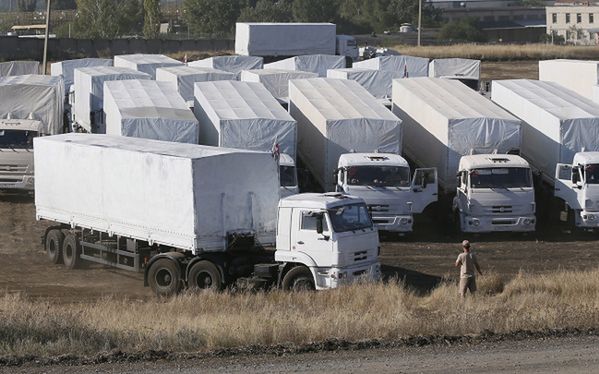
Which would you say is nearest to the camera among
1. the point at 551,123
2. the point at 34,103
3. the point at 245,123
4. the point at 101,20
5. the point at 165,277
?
the point at 165,277

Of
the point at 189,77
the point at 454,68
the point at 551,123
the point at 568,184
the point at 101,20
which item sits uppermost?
the point at 101,20

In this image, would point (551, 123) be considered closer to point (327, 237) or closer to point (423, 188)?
point (423, 188)

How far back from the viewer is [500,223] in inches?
1289

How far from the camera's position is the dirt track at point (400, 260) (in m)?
27.3

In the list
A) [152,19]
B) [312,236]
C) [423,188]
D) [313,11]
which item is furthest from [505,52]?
[312,236]

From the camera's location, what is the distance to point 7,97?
1630 inches

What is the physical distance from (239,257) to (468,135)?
11518mm

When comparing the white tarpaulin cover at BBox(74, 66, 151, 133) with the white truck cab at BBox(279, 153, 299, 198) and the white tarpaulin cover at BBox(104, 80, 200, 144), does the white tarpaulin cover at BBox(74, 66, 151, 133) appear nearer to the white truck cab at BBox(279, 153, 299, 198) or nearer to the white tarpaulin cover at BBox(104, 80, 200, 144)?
the white tarpaulin cover at BBox(104, 80, 200, 144)

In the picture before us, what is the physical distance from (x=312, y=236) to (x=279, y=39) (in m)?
47.3

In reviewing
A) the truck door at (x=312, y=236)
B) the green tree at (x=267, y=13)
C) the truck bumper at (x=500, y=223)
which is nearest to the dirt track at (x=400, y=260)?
the truck bumper at (x=500, y=223)

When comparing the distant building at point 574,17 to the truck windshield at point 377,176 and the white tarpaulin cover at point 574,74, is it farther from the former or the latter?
the truck windshield at point 377,176

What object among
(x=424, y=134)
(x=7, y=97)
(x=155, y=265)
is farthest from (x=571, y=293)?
(x=7, y=97)

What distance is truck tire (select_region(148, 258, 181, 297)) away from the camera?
25.8m

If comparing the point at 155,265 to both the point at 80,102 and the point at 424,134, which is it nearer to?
the point at 424,134
